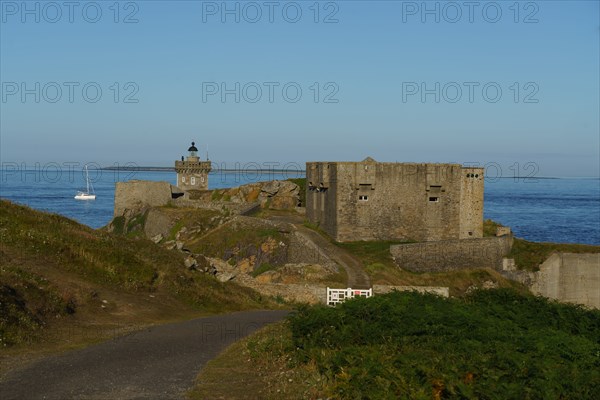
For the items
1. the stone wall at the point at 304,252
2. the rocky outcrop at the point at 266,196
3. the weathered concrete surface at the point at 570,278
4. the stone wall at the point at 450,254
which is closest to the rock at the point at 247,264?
the stone wall at the point at 304,252

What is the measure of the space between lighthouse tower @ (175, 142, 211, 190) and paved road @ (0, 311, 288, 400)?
59239 millimetres

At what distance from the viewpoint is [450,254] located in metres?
46.6

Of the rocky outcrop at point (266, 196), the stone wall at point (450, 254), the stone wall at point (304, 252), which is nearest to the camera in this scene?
the stone wall at point (304, 252)

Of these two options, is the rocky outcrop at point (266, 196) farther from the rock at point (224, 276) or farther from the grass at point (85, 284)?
the grass at point (85, 284)

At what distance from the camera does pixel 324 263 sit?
43031 millimetres

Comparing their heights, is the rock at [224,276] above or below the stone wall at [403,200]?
below

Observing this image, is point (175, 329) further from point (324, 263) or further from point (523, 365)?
point (324, 263)

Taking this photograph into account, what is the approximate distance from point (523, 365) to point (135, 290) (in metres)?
16.9

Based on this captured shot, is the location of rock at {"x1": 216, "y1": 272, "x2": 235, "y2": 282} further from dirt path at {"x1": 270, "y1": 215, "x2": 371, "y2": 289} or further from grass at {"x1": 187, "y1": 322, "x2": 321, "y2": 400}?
grass at {"x1": 187, "y1": 322, "x2": 321, "y2": 400}

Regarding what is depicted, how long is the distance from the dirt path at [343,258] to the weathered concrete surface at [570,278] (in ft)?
44.6

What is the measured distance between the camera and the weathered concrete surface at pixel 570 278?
48.2 m

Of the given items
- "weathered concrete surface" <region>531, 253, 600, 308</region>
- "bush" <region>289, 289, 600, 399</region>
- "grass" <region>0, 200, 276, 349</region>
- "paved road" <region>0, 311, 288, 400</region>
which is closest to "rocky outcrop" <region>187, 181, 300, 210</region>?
"weathered concrete surface" <region>531, 253, 600, 308</region>

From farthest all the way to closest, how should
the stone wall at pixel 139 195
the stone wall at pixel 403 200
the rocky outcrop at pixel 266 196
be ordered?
the stone wall at pixel 139 195 < the rocky outcrop at pixel 266 196 < the stone wall at pixel 403 200

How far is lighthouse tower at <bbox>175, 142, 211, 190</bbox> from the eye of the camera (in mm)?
79062
